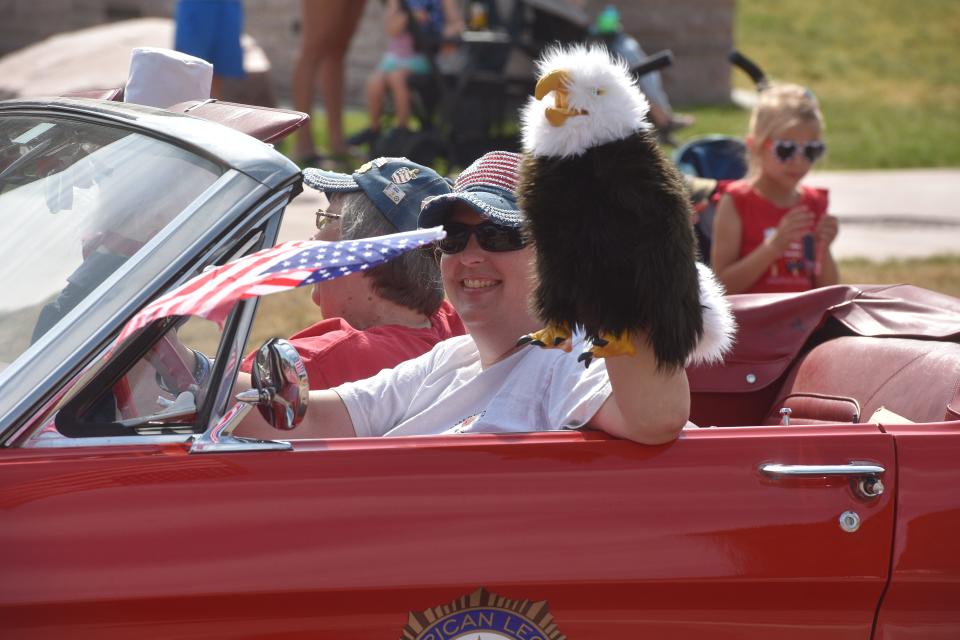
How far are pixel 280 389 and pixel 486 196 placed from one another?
0.69 m

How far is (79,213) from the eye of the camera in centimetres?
218

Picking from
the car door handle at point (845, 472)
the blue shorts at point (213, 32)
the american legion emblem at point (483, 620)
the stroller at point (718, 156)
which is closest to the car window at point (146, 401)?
the american legion emblem at point (483, 620)

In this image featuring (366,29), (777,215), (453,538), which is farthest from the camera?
(366,29)

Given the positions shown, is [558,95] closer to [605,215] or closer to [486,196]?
[605,215]

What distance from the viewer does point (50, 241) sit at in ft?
7.12

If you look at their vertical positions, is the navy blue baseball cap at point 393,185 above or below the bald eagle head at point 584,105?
below

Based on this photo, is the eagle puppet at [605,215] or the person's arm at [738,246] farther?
the person's arm at [738,246]

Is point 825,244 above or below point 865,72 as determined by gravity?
above

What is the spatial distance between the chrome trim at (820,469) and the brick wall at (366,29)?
12265 mm

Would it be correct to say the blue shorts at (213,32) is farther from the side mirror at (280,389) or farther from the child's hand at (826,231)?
the side mirror at (280,389)

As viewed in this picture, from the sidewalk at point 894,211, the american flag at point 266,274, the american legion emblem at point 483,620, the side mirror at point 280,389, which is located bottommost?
the sidewalk at point 894,211

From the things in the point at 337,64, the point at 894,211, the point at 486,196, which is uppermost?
the point at 486,196

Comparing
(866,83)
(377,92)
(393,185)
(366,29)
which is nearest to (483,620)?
(393,185)

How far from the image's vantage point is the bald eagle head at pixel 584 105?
186 cm
